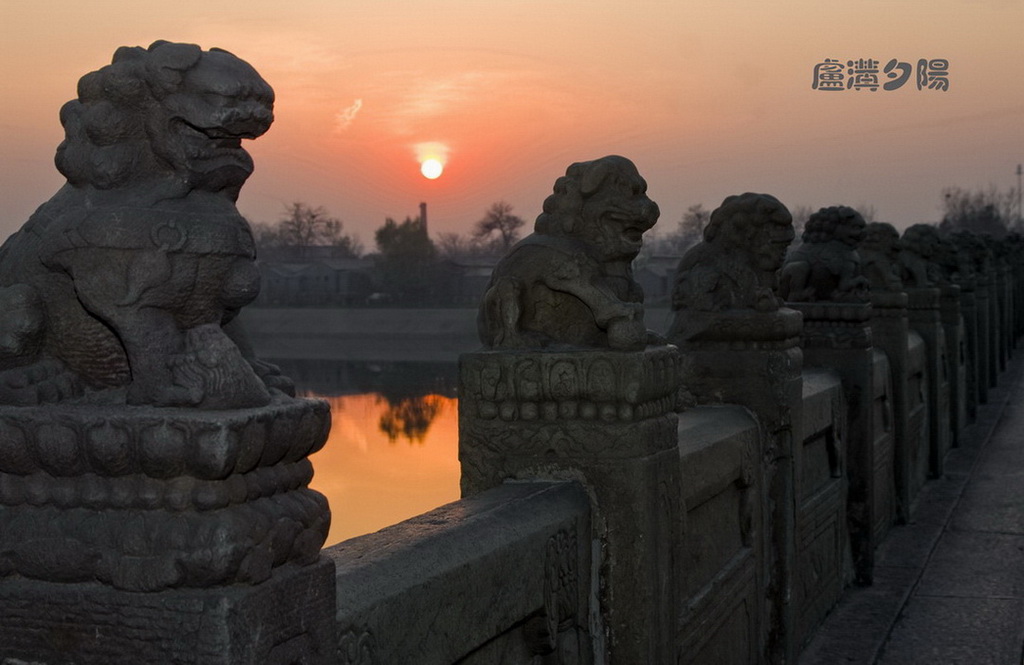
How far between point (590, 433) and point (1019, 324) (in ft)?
101

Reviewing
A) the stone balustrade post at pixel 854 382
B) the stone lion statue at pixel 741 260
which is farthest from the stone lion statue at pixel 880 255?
the stone lion statue at pixel 741 260

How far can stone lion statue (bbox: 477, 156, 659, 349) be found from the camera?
4184 mm

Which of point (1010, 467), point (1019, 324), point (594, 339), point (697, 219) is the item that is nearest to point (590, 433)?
point (594, 339)

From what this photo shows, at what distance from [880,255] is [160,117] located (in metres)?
8.94

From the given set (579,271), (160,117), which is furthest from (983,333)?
(160,117)

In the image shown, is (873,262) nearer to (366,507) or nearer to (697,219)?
(366,507)

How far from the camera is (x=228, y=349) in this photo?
7.61ft

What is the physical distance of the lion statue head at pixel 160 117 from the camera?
235 cm

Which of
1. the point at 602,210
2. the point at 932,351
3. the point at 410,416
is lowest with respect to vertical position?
the point at 410,416

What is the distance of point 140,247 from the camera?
Result: 227 centimetres

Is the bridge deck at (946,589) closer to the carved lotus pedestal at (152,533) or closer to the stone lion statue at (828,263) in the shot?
the stone lion statue at (828,263)

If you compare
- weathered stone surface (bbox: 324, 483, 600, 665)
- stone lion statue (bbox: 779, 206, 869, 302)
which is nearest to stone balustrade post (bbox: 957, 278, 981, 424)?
stone lion statue (bbox: 779, 206, 869, 302)

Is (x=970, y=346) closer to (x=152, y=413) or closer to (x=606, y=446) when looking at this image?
(x=606, y=446)

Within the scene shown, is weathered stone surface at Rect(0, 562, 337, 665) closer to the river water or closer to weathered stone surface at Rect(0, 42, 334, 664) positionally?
weathered stone surface at Rect(0, 42, 334, 664)
